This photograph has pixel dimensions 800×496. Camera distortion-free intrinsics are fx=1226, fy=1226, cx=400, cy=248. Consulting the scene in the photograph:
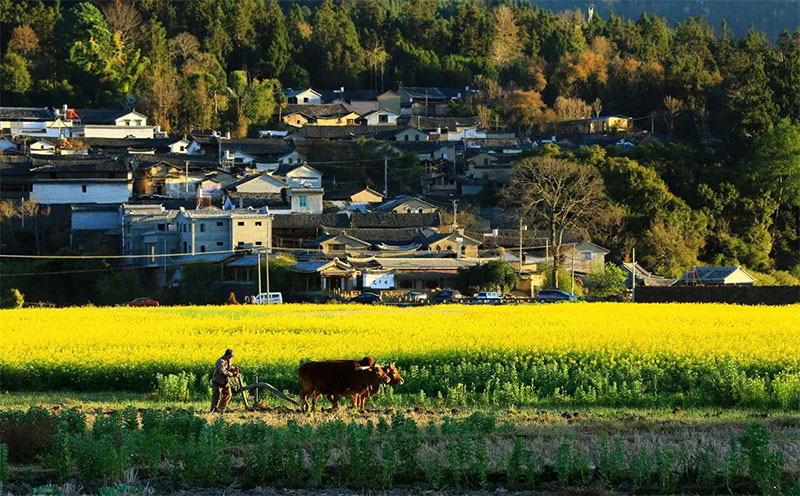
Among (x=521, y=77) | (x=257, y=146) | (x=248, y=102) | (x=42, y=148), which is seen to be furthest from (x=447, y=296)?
(x=521, y=77)

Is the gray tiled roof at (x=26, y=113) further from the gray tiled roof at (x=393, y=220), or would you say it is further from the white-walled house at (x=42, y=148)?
the gray tiled roof at (x=393, y=220)

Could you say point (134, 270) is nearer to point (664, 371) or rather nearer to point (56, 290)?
point (56, 290)

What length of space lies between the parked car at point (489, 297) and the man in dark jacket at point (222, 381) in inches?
817

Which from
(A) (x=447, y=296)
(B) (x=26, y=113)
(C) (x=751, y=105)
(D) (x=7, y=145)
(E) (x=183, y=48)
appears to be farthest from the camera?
(E) (x=183, y=48)

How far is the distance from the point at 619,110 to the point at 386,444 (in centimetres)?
6052

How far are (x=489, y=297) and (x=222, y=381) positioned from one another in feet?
78.5

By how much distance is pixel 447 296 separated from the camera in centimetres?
3878

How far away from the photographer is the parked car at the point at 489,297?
35344 millimetres

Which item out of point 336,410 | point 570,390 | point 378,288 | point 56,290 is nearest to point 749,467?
point 336,410

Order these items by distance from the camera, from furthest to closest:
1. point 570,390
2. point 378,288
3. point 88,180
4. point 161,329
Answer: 1. point 88,180
2. point 378,288
3. point 161,329
4. point 570,390

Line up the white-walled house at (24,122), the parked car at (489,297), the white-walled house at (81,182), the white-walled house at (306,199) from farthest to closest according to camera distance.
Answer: the white-walled house at (24,122) < the white-walled house at (306,199) < the white-walled house at (81,182) < the parked car at (489,297)

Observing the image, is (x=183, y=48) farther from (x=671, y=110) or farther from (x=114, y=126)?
(x=671, y=110)

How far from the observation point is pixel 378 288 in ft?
134

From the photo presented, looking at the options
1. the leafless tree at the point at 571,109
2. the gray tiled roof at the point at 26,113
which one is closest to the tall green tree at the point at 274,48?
the gray tiled roof at the point at 26,113
